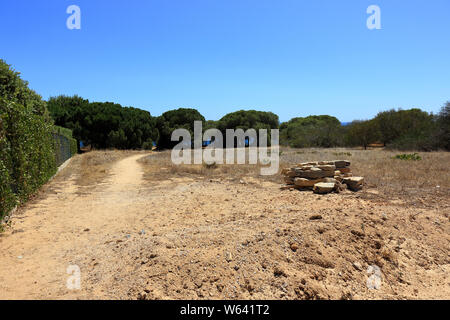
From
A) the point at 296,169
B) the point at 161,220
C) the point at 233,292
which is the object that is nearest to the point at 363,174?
the point at 296,169

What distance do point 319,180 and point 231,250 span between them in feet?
15.8

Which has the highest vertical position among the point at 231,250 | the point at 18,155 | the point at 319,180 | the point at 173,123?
the point at 173,123

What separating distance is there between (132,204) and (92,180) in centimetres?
404

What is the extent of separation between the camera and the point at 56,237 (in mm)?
4312

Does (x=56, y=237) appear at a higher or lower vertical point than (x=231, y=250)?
lower

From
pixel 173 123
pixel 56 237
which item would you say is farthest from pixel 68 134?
pixel 173 123

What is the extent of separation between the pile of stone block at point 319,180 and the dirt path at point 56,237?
449 centimetres

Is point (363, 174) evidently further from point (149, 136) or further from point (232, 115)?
point (232, 115)

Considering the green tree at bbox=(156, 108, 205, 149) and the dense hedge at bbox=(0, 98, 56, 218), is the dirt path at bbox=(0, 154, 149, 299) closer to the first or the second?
the dense hedge at bbox=(0, 98, 56, 218)

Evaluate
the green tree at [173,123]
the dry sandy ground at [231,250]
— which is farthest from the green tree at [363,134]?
the dry sandy ground at [231,250]

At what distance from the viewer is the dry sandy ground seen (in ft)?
9.50

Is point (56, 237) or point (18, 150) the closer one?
point (56, 237)

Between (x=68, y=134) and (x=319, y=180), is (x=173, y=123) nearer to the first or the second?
(x=68, y=134)

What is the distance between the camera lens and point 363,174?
9695 mm
